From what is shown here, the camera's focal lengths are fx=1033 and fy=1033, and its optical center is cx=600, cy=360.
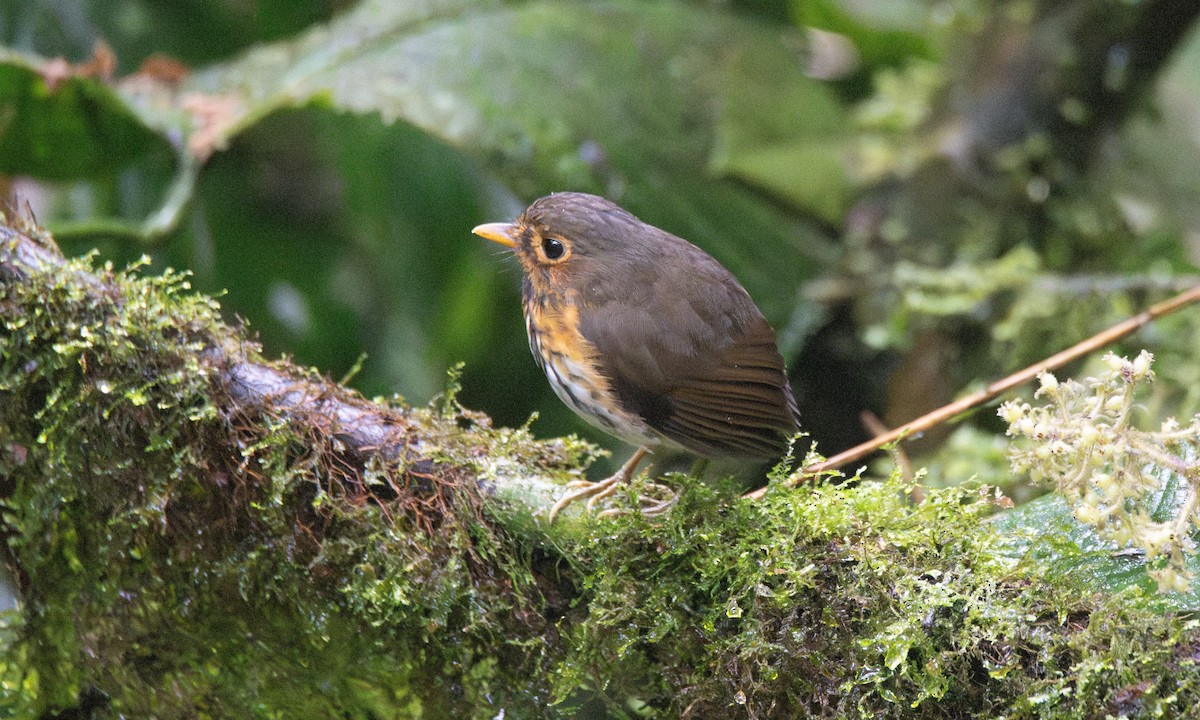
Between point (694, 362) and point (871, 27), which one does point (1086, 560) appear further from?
point (871, 27)

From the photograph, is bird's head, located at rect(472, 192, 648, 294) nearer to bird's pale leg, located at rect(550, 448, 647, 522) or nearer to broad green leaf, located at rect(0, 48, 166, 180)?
bird's pale leg, located at rect(550, 448, 647, 522)

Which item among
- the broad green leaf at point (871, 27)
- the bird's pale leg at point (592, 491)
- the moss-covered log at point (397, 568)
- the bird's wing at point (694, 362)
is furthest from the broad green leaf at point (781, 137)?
the moss-covered log at point (397, 568)

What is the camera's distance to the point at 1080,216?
3.88 m

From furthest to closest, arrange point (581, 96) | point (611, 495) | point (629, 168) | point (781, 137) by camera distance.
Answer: point (781, 137)
point (581, 96)
point (629, 168)
point (611, 495)

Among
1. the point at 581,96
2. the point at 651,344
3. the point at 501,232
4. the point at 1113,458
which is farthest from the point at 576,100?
the point at 1113,458

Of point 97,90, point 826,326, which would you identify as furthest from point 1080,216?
point 97,90

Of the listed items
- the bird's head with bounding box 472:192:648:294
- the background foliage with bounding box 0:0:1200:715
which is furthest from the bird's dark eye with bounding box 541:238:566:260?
the background foliage with bounding box 0:0:1200:715

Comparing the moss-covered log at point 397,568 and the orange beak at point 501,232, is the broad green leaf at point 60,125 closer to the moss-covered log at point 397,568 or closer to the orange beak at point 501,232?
the moss-covered log at point 397,568

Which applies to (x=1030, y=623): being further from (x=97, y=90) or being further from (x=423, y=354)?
(x=97, y=90)

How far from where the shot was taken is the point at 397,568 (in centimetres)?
Answer: 165

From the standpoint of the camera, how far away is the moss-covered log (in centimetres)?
143

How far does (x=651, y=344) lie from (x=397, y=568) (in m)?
0.56

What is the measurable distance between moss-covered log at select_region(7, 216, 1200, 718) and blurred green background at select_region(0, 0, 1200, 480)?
1.19 meters

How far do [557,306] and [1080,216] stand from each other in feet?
9.13
